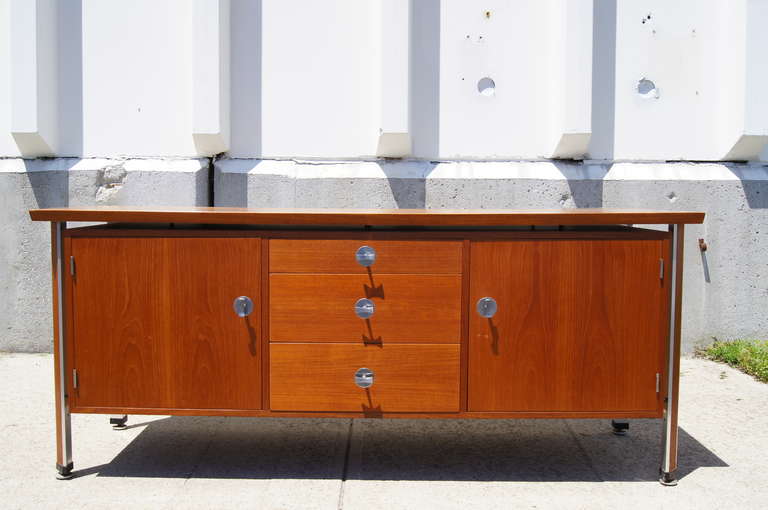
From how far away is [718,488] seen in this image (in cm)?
339

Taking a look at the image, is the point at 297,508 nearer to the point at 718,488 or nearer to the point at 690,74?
the point at 718,488

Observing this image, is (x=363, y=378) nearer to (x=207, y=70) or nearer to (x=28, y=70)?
(x=207, y=70)

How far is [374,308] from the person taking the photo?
3346 mm

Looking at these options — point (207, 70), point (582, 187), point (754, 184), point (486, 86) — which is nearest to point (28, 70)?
Answer: point (207, 70)

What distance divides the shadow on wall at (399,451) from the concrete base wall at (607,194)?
2003 mm

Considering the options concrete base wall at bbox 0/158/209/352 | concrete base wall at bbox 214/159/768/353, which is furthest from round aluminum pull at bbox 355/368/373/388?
concrete base wall at bbox 0/158/209/352

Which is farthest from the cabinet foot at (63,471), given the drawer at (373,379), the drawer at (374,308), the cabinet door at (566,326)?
the cabinet door at (566,326)

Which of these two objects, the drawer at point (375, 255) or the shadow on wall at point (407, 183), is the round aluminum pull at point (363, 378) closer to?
the drawer at point (375, 255)

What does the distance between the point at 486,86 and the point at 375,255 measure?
10.1 ft

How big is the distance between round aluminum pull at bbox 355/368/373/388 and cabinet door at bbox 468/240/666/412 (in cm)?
45

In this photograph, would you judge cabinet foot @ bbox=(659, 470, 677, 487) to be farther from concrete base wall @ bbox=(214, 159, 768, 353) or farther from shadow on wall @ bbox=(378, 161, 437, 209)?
shadow on wall @ bbox=(378, 161, 437, 209)

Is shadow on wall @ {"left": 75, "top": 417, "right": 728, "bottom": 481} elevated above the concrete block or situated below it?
below

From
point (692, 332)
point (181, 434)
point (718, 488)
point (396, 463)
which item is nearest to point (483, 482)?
point (396, 463)

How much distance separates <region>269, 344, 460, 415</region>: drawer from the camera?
334cm
